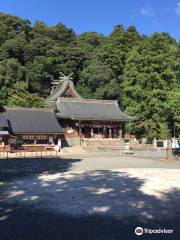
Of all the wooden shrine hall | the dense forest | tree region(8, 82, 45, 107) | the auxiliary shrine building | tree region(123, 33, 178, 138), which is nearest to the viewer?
the auxiliary shrine building

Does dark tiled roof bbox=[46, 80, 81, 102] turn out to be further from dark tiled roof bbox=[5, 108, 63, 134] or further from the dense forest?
dark tiled roof bbox=[5, 108, 63, 134]

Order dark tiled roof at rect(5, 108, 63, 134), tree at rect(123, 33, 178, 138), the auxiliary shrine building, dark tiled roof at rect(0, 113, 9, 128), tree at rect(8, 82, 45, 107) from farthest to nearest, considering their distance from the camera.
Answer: tree at rect(8, 82, 45, 107) < tree at rect(123, 33, 178, 138) < dark tiled roof at rect(5, 108, 63, 134) < the auxiliary shrine building < dark tiled roof at rect(0, 113, 9, 128)

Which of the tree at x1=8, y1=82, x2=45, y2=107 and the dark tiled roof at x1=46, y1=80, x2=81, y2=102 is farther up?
the dark tiled roof at x1=46, y1=80, x2=81, y2=102

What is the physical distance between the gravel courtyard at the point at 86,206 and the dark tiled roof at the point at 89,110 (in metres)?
28.9

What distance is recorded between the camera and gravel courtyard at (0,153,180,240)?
888 centimetres

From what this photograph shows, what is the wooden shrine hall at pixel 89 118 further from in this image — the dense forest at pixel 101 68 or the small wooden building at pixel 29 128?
the small wooden building at pixel 29 128

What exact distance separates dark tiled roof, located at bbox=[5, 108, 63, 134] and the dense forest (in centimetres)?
490

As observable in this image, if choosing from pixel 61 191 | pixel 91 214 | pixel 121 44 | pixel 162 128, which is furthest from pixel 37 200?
pixel 121 44

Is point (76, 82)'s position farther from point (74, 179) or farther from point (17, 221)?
point (17, 221)

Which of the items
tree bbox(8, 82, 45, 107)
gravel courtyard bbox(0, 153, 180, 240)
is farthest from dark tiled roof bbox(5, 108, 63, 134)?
gravel courtyard bbox(0, 153, 180, 240)

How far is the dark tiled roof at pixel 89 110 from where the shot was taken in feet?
151

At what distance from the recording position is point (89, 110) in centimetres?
4862

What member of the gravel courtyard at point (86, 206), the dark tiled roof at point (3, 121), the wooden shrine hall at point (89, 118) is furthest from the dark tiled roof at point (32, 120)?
the gravel courtyard at point (86, 206)

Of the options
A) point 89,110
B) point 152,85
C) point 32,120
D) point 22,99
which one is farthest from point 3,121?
point 152,85
